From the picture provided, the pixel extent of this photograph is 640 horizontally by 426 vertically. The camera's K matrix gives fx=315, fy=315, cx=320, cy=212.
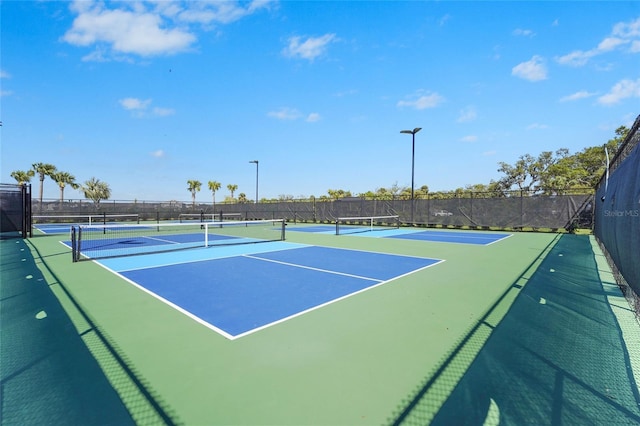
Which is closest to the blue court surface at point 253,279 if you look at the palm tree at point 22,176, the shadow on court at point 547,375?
the shadow on court at point 547,375

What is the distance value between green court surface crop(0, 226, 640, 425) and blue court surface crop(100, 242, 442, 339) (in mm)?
316

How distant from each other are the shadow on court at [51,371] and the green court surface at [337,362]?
13mm

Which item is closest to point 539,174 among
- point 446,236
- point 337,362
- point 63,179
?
point 446,236

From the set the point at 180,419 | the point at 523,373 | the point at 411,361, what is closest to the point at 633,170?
the point at 523,373

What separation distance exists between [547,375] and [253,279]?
4.76m

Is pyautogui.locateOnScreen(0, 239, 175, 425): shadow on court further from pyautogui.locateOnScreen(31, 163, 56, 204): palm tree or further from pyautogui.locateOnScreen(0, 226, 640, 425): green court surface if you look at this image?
pyautogui.locateOnScreen(31, 163, 56, 204): palm tree

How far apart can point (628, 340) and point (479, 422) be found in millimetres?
2814

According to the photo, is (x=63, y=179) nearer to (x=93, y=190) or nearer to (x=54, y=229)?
(x=93, y=190)

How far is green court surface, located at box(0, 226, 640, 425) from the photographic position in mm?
2299

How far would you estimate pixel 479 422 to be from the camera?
219 centimetres

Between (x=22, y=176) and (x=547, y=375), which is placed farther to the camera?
(x=22, y=176)

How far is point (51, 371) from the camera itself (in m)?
2.80

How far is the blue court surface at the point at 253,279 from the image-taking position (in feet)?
14.1

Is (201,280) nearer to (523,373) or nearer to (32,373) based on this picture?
(32,373)
